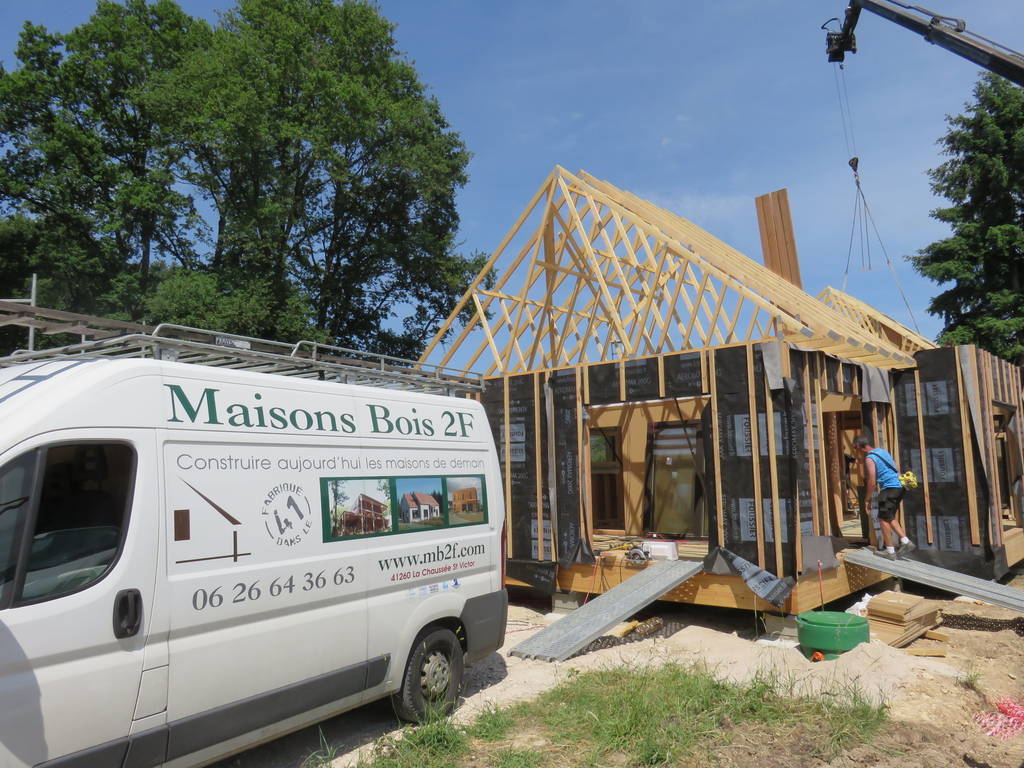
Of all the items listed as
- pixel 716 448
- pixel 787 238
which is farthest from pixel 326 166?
pixel 716 448

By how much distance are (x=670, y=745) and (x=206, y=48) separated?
27.6 metres

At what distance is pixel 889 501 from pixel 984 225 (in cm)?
2155

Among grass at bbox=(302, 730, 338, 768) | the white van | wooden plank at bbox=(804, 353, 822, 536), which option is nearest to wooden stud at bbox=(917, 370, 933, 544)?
wooden plank at bbox=(804, 353, 822, 536)

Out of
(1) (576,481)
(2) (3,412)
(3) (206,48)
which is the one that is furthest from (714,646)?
(3) (206,48)

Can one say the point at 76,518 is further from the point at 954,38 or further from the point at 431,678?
the point at 954,38

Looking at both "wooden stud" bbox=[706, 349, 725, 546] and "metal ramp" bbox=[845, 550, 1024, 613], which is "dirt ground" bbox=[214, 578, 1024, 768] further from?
"wooden stud" bbox=[706, 349, 725, 546]

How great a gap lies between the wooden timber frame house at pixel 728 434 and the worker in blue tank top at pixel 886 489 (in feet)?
1.37

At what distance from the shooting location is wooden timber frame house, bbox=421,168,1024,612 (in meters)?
7.86

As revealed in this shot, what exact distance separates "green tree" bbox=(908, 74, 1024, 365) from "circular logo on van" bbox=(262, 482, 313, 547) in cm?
2672

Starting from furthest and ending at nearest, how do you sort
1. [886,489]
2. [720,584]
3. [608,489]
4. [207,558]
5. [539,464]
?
[608,489]
[539,464]
[886,489]
[720,584]
[207,558]

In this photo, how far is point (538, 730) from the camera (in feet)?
16.3

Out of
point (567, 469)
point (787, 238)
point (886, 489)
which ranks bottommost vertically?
point (886, 489)

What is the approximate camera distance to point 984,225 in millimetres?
25203

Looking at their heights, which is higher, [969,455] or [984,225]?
[984,225]
